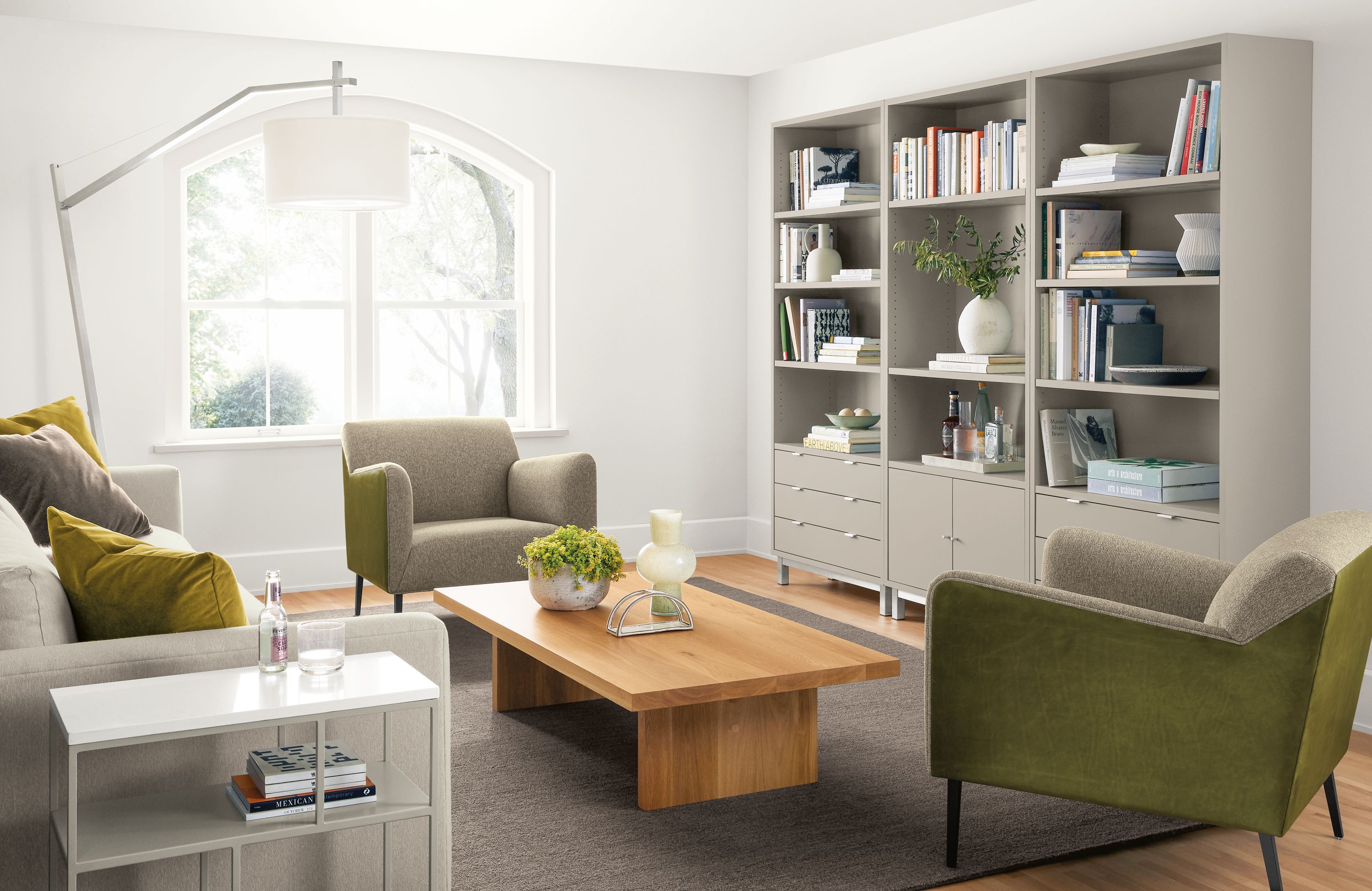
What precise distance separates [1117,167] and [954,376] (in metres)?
1.07

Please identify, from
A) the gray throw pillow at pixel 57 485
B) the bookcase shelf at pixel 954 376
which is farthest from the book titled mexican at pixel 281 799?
the bookcase shelf at pixel 954 376

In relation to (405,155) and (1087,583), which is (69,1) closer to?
(405,155)

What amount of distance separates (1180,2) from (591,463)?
108 inches

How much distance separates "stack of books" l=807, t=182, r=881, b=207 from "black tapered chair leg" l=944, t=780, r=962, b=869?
10.4ft

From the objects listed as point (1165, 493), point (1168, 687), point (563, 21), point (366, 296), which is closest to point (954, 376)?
point (1165, 493)

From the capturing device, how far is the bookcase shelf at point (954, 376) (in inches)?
187

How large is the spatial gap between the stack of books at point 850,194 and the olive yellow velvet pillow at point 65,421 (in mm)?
3097

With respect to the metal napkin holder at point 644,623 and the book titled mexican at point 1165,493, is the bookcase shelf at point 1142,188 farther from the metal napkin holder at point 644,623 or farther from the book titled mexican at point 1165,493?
the metal napkin holder at point 644,623

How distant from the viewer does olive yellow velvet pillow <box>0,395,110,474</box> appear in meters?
4.36

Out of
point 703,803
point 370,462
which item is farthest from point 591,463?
point 703,803

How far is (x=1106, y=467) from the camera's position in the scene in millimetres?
4305

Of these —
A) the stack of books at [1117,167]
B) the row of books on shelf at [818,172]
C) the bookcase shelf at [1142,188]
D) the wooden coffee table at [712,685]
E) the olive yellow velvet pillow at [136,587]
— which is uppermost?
the row of books on shelf at [818,172]

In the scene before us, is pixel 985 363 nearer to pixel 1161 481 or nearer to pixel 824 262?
pixel 1161 481

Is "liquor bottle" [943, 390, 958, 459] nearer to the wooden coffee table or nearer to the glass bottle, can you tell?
the glass bottle
